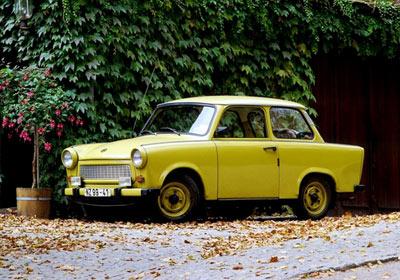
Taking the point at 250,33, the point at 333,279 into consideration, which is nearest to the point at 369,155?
the point at 250,33

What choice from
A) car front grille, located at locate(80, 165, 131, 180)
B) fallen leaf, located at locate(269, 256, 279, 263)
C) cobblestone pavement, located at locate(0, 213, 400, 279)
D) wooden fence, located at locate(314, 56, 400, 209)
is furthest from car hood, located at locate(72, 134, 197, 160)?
wooden fence, located at locate(314, 56, 400, 209)

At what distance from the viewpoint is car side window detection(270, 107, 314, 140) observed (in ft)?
42.0

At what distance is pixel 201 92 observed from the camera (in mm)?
14781

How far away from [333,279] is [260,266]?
2.78ft

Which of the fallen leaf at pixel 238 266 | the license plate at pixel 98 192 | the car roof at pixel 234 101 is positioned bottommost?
the fallen leaf at pixel 238 266

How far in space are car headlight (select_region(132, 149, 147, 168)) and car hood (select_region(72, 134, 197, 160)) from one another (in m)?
0.10

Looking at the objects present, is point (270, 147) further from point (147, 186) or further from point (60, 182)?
point (60, 182)

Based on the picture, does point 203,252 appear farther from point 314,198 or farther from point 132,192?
point 314,198

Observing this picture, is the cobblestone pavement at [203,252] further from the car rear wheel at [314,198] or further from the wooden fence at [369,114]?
the wooden fence at [369,114]

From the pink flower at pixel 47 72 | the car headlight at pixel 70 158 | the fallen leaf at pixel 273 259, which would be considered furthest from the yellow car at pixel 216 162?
the fallen leaf at pixel 273 259

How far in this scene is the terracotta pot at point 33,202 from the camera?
505 inches

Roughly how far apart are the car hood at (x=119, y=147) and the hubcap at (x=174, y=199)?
0.61m

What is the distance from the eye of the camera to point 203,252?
8844 mm

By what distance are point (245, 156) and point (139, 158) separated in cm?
160
